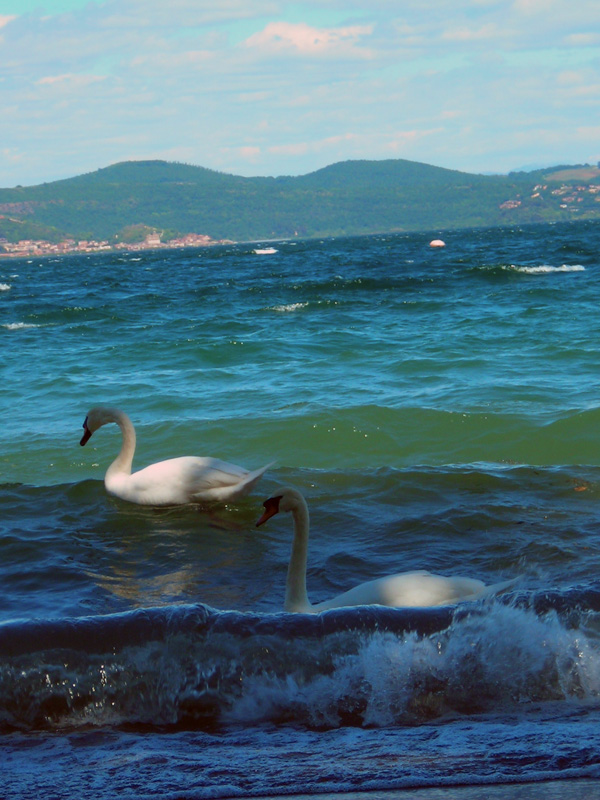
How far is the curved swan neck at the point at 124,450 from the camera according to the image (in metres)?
6.86

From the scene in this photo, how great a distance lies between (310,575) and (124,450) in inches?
99.8

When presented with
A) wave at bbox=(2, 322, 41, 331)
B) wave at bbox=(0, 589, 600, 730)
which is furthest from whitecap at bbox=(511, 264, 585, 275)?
wave at bbox=(0, 589, 600, 730)

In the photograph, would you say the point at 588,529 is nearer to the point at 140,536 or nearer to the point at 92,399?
the point at 140,536

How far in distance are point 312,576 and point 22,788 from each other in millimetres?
2596

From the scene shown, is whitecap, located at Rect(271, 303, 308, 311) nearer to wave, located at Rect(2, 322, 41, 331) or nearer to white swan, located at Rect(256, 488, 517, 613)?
wave, located at Rect(2, 322, 41, 331)

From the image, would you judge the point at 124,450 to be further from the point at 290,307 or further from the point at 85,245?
the point at 85,245

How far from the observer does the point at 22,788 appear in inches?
97.3

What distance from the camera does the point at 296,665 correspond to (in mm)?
3217

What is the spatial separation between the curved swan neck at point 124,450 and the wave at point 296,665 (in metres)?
3.43

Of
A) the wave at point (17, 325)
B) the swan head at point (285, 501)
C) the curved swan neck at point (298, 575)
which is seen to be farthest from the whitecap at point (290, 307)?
the curved swan neck at point (298, 575)

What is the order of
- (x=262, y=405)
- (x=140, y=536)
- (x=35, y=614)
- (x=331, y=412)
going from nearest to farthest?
1. (x=35, y=614)
2. (x=140, y=536)
3. (x=331, y=412)
4. (x=262, y=405)

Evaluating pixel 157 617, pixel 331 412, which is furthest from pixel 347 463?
pixel 157 617

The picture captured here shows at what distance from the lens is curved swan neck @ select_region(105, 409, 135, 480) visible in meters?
6.86

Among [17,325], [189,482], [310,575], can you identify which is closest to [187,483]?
[189,482]
